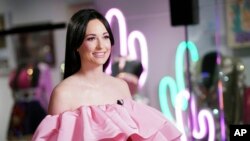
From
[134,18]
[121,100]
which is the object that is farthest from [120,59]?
[121,100]

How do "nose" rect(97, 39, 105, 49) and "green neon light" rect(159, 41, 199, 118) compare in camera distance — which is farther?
"green neon light" rect(159, 41, 199, 118)

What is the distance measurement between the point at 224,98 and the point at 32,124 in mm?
819

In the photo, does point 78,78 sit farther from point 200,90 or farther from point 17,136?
point 17,136

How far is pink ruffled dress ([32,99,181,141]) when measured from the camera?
76cm

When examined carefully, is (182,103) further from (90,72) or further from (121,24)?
(90,72)

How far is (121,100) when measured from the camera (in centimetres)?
81

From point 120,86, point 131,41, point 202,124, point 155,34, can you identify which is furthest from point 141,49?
point 120,86

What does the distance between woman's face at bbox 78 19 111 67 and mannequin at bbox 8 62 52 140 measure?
1215 millimetres

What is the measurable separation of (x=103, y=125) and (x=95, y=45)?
0.13m

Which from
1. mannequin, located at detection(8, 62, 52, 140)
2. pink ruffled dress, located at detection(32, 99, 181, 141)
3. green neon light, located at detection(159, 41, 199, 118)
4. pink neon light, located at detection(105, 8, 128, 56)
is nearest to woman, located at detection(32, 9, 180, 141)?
pink ruffled dress, located at detection(32, 99, 181, 141)

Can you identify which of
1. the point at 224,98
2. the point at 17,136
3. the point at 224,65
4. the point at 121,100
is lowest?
the point at 17,136

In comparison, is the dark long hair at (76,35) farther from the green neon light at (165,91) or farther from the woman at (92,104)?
the green neon light at (165,91)

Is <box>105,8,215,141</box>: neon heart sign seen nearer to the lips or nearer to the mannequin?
the mannequin

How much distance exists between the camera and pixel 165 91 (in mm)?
1904
